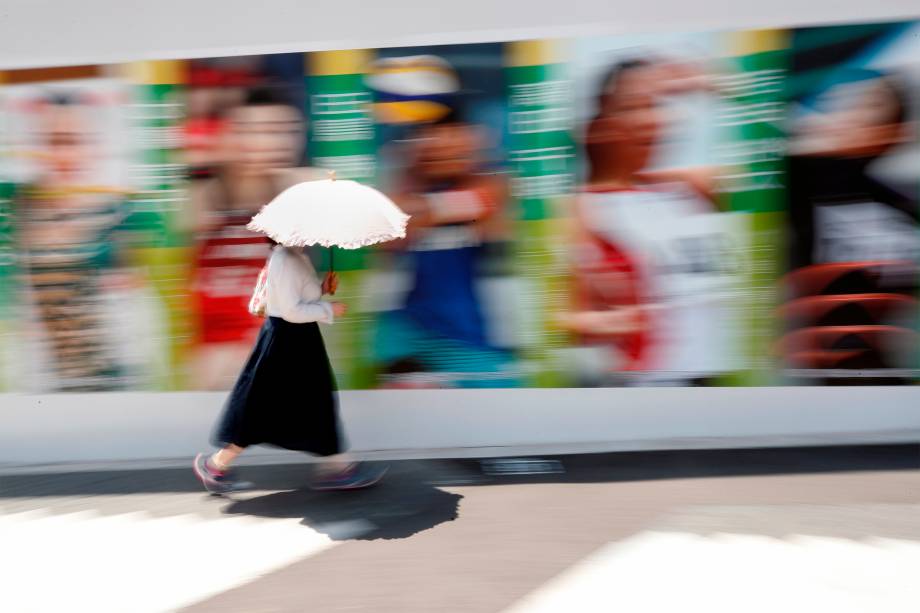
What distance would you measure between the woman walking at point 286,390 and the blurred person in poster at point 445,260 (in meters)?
0.81

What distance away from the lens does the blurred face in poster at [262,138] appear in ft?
17.2

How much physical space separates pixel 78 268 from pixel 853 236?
5080 mm

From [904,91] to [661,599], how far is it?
145 inches

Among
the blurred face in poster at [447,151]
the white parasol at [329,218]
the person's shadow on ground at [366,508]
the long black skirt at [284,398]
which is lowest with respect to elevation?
the person's shadow on ground at [366,508]

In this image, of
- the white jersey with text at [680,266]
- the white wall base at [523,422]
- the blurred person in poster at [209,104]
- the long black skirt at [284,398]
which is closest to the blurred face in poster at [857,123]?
the white jersey with text at [680,266]

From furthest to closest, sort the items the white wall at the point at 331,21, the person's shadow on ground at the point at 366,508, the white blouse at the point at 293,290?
the white wall at the point at 331,21
the white blouse at the point at 293,290
the person's shadow on ground at the point at 366,508

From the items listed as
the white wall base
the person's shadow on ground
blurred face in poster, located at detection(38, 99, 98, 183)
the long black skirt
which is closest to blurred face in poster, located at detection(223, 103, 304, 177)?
blurred face in poster, located at detection(38, 99, 98, 183)

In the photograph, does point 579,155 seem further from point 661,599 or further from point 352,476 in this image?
point 661,599

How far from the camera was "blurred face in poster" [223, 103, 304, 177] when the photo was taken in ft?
17.2

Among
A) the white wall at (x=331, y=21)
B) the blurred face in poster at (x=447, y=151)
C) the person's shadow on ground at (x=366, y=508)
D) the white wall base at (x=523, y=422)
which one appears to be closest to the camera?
the person's shadow on ground at (x=366, y=508)

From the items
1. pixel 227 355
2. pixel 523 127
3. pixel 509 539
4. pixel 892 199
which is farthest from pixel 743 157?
pixel 227 355

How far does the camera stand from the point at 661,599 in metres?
3.28

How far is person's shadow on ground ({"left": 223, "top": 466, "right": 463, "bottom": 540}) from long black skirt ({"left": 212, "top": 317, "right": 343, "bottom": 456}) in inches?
11.5

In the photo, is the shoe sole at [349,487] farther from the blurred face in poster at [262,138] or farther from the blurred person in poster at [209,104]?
the blurred person in poster at [209,104]
